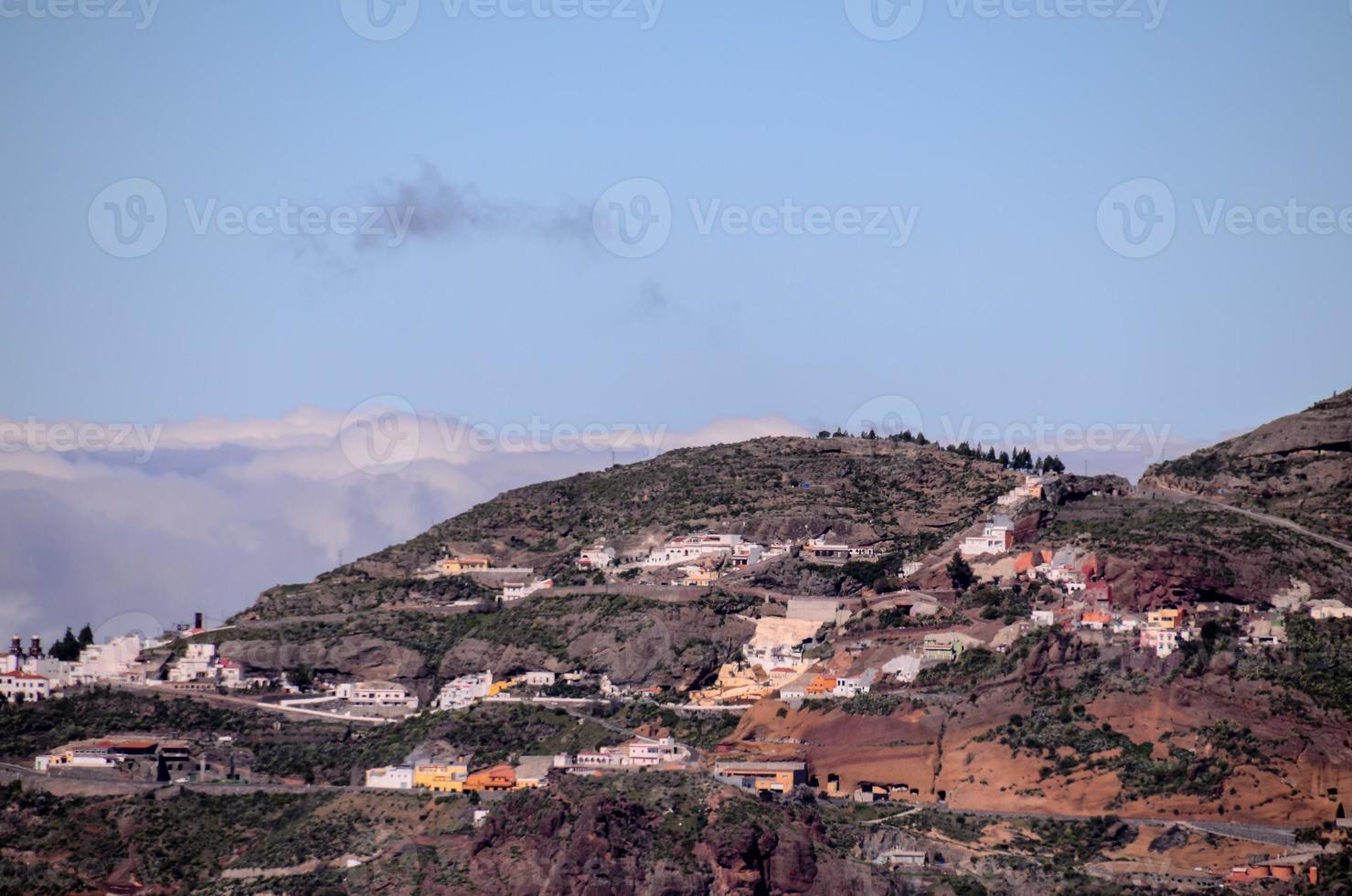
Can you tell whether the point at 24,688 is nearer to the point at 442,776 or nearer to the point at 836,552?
the point at 442,776

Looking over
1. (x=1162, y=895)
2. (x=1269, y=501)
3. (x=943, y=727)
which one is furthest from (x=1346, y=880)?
(x=1269, y=501)

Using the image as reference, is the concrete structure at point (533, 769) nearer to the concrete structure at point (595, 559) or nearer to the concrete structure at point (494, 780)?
the concrete structure at point (494, 780)

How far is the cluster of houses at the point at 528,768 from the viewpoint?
98438 millimetres

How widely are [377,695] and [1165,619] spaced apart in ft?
104

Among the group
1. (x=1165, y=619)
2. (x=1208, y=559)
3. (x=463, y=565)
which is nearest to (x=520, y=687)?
(x=463, y=565)

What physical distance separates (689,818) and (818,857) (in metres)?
4.47

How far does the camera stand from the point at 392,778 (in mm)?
101125

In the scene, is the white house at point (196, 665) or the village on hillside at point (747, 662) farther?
the white house at point (196, 665)

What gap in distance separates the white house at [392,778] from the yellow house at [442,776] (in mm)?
255

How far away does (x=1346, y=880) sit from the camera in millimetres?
82812

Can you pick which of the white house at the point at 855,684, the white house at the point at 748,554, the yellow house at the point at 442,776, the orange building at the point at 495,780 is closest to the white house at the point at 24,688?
the yellow house at the point at 442,776

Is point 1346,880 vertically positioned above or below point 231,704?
below

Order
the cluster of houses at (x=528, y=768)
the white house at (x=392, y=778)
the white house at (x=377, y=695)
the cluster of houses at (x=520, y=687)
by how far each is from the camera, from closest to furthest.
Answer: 1. the cluster of houses at (x=528, y=768)
2. the white house at (x=392, y=778)
3. the cluster of houses at (x=520, y=687)
4. the white house at (x=377, y=695)

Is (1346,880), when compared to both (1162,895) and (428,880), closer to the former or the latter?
(1162,895)
